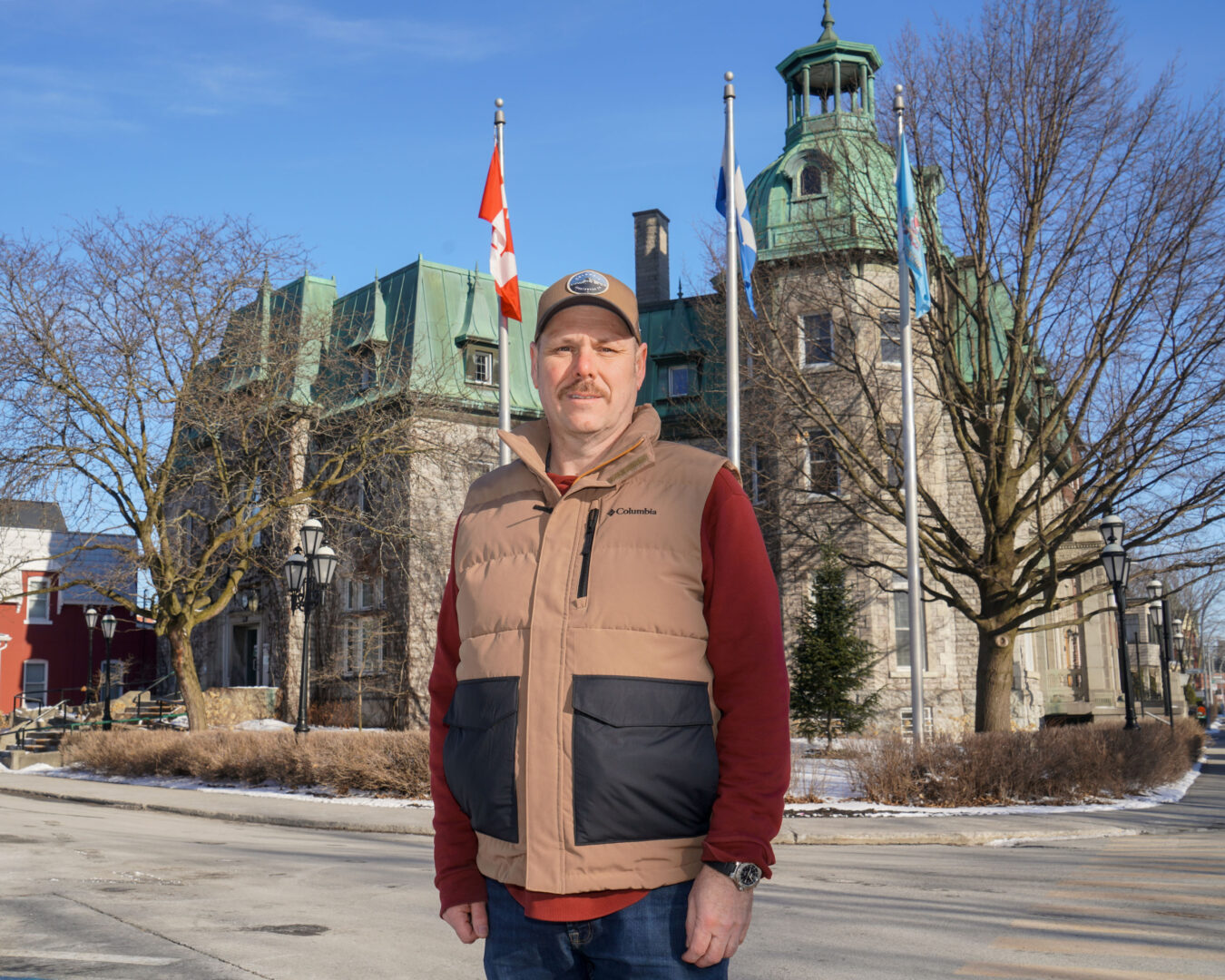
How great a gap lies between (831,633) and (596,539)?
2389 cm

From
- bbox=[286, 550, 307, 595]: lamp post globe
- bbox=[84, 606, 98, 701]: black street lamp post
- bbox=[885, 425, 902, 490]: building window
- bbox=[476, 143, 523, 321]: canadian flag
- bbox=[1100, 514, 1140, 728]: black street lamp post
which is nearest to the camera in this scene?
bbox=[476, 143, 523, 321]: canadian flag

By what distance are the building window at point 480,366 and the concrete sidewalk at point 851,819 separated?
20.5 m

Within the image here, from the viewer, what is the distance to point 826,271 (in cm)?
2434

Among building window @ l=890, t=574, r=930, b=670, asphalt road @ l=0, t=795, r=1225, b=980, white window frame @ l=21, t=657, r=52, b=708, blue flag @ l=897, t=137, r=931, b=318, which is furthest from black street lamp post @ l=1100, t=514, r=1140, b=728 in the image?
white window frame @ l=21, t=657, r=52, b=708

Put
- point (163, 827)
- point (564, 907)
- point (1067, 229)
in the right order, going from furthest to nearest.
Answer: point (1067, 229)
point (163, 827)
point (564, 907)

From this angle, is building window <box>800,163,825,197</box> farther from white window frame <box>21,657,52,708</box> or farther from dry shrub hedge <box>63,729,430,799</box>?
white window frame <box>21,657,52,708</box>

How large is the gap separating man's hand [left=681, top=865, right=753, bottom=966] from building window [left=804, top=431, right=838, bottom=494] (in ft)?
74.2

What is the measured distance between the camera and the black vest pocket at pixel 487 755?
2.63m

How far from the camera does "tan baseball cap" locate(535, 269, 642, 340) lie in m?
2.88

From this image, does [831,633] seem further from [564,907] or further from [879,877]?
[564,907]

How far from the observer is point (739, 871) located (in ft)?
8.07

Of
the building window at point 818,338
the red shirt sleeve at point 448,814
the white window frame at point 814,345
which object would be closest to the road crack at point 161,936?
the red shirt sleeve at point 448,814

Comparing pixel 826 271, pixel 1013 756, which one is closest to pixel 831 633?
pixel 826 271

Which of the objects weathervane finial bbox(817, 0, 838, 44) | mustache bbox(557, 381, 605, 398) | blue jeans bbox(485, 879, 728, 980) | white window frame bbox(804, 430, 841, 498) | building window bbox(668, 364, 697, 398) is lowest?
blue jeans bbox(485, 879, 728, 980)
